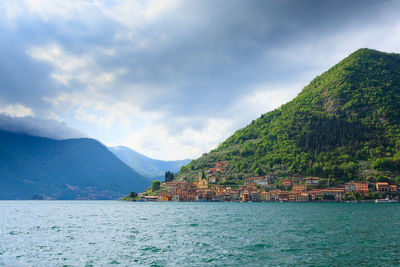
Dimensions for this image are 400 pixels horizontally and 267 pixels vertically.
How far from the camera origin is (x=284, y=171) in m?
197

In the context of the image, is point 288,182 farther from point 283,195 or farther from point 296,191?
point 283,195

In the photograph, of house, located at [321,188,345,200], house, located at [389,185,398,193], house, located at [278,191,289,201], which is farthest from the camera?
house, located at [278,191,289,201]

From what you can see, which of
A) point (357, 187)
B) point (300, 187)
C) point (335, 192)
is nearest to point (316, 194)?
point (335, 192)

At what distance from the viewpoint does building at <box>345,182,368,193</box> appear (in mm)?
151938

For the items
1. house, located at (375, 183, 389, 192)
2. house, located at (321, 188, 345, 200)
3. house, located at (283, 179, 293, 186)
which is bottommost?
house, located at (321, 188, 345, 200)

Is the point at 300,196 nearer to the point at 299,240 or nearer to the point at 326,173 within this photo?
the point at 326,173

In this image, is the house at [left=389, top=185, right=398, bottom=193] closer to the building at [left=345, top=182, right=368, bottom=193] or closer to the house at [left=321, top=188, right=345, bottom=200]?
the building at [left=345, top=182, right=368, bottom=193]

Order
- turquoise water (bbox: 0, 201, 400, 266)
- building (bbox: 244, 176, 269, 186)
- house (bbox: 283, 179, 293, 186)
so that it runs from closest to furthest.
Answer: turquoise water (bbox: 0, 201, 400, 266) → house (bbox: 283, 179, 293, 186) → building (bbox: 244, 176, 269, 186)

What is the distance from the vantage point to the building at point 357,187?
15194cm

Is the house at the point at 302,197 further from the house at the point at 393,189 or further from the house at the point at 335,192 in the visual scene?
the house at the point at 393,189

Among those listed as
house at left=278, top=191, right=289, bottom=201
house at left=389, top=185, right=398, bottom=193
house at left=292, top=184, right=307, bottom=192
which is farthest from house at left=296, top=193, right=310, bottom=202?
house at left=389, top=185, right=398, bottom=193

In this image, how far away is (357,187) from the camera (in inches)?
6083

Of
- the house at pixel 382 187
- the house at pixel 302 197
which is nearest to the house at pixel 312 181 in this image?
the house at pixel 302 197

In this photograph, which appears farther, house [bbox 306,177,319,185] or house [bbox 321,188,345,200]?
house [bbox 306,177,319,185]
